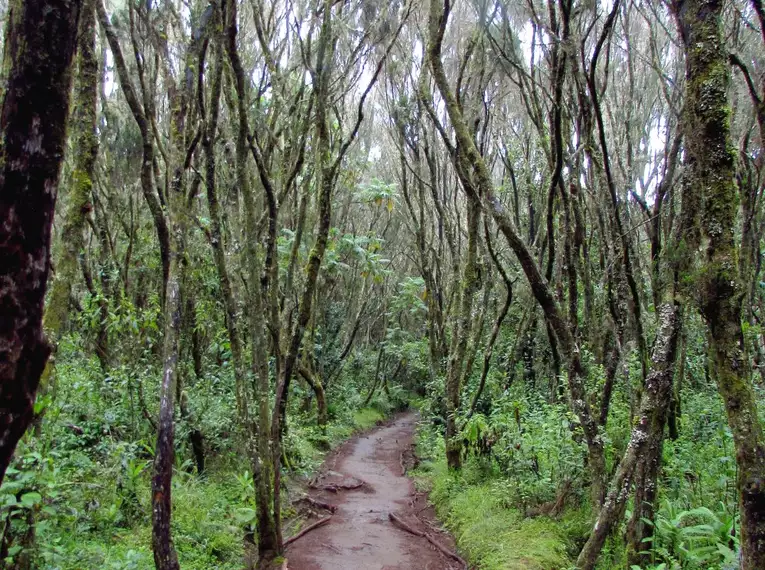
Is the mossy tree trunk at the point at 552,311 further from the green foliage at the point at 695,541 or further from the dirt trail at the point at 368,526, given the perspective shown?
the dirt trail at the point at 368,526

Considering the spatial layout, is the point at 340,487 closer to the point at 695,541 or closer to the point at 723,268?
the point at 695,541

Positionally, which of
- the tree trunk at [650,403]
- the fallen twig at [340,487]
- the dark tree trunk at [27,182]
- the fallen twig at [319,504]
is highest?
the dark tree trunk at [27,182]

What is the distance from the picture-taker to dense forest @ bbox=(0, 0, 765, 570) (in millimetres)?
2961

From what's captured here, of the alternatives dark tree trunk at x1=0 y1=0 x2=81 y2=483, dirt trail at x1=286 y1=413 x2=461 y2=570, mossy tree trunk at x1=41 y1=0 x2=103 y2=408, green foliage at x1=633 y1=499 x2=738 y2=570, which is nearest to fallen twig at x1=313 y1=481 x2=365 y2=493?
dirt trail at x1=286 y1=413 x2=461 y2=570

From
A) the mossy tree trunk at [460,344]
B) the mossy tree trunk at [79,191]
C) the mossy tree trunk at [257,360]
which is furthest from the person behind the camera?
the mossy tree trunk at [460,344]

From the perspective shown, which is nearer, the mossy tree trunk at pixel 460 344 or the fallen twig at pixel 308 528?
the fallen twig at pixel 308 528

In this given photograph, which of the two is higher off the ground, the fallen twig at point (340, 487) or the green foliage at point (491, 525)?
the green foliage at point (491, 525)

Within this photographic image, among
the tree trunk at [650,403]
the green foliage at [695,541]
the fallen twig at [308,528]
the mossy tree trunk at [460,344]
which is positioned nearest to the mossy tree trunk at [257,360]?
the fallen twig at [308,528]

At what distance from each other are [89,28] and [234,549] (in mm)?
5829

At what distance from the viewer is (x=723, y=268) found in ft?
9.66

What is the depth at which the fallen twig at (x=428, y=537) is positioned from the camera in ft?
23.4

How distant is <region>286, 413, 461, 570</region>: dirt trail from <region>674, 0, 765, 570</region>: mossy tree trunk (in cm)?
494

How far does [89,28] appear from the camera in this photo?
485cm

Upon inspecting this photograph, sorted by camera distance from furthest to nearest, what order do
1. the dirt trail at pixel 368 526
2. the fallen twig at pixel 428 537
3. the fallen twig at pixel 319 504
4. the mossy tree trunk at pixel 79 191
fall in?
the fallen twig at pixel 319 504
the fallen twig at pixel 428 537
the dirt trail at pixel 368 526
the mossy tree trunk at pixel 79 191
